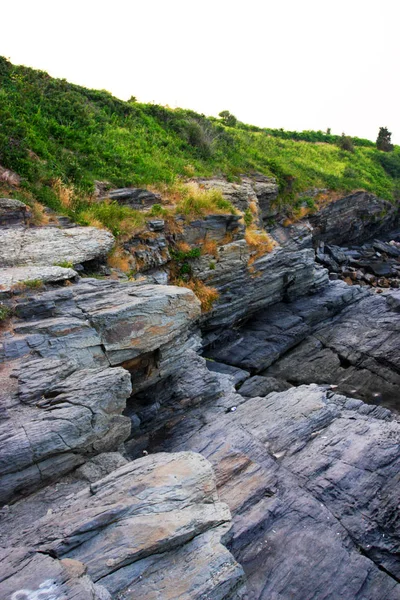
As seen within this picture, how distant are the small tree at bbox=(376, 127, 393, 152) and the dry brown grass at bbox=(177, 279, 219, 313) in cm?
5435

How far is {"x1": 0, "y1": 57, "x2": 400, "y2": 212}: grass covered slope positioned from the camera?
731 inches

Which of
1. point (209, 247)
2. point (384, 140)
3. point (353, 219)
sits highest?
point (384, 140)

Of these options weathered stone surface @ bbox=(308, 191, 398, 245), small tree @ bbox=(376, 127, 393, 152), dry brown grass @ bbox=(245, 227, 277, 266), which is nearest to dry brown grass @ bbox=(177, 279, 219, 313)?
dry brown grass @ bbox=(245, 227, 277, 266)

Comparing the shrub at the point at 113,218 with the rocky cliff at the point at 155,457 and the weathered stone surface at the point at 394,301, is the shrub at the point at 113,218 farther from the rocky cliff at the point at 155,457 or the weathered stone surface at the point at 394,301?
the weathered stone surface at the point at 394,301

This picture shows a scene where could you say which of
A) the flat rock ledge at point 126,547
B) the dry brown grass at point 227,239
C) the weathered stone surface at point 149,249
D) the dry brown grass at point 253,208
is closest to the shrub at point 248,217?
the dry brown grass at point 253,208

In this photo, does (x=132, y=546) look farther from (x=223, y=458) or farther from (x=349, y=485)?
(x=349, y=485)

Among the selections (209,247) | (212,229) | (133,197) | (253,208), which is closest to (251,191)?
(253,208)

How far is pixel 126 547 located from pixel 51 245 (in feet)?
31.7

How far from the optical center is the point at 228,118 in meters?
50.4

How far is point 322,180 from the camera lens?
128 ft

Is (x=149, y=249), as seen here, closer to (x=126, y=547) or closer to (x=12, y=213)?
(x=12, y=213)

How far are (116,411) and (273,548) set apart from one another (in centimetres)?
435

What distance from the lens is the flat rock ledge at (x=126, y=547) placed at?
5895 millimetres

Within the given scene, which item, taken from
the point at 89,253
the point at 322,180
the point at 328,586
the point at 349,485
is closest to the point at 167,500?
the point at 328,586
